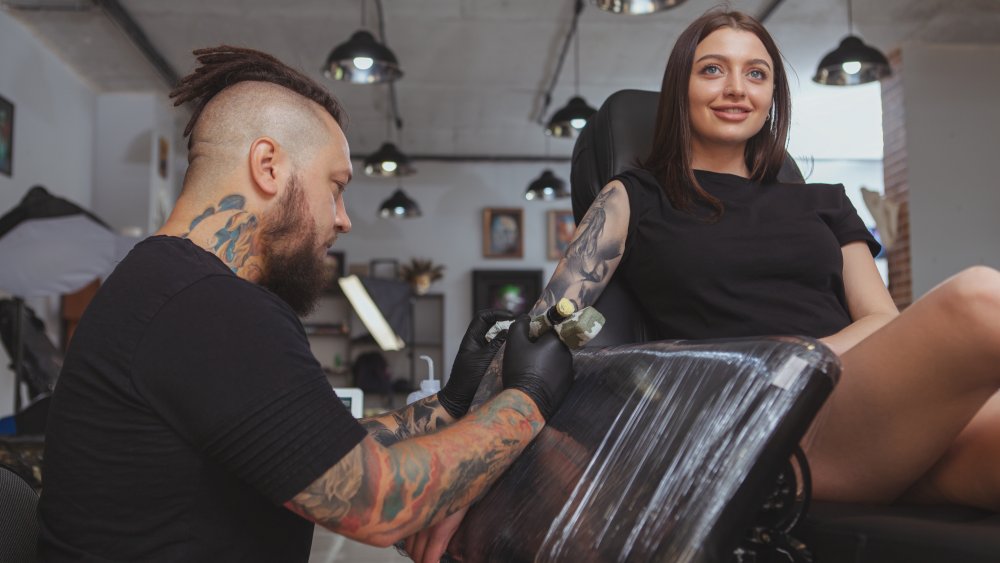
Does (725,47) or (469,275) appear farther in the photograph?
(469,275)

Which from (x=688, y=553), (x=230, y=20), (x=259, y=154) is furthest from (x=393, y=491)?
(x=230, y=20)

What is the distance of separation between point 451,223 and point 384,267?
0.97 metres

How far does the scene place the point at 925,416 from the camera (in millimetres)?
970

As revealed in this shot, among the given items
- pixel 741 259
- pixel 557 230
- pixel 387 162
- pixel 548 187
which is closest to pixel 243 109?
pixel 741 259

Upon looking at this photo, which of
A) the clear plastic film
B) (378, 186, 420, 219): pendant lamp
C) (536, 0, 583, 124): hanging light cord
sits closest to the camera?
the clear plastic film

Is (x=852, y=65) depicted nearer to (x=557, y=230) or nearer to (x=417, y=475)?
(x=417, y=475)

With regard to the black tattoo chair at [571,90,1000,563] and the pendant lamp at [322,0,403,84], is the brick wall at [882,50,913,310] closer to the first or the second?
the pendant lamp at [322,0,403,84]

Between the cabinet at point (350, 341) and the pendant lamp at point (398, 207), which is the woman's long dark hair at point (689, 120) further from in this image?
the cabinet at point (350, 341)

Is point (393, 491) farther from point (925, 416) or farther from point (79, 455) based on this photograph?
point (925, 416)

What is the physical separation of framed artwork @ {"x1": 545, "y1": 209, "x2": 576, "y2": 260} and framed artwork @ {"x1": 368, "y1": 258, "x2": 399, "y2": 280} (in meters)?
1.84

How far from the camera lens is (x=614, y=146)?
71.0 inches

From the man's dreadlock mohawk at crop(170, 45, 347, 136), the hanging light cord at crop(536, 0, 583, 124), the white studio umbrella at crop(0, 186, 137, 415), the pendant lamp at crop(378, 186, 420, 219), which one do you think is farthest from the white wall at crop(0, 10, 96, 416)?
the man's dreadlock mohawk at crop(170, 45, 347, 136)

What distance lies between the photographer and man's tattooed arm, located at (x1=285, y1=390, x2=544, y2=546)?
92cm

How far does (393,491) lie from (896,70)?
6531 millimetres
